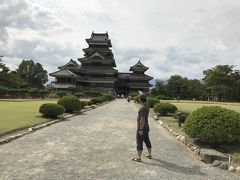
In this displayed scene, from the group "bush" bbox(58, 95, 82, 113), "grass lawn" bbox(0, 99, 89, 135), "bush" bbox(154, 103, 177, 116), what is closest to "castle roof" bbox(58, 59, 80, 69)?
"grass lawn" bbox(0, 99, 89, 135)

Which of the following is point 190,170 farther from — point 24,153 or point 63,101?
point 63,101

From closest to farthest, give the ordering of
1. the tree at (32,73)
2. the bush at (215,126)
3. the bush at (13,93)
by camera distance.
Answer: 1. the bush at (215,126)
2. the bush at (13,93)
3. the tree at (32,73)

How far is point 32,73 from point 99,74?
66.3 feet

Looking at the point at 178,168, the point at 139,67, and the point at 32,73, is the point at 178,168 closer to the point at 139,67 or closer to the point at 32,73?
the point at 139,67

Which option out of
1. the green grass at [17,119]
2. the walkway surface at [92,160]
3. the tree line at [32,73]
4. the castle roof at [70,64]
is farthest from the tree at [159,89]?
the walkway surface at [92,160]

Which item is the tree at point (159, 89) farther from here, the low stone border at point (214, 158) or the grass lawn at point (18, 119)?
the low stone border at point (214, 158)

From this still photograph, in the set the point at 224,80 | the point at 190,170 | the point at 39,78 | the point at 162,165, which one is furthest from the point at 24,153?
the point at 39,78

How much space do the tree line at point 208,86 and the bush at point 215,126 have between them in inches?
2385

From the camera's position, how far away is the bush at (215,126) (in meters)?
10.6

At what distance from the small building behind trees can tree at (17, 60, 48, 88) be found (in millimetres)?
11419

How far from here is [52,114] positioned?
1981 centimetres

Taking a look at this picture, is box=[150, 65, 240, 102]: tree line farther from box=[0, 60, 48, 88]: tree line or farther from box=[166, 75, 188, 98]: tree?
box=[0, 60, 48, 88]: tree line

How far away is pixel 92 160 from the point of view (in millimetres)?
9094

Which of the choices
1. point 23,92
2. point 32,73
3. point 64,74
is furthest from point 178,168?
point 32,73
